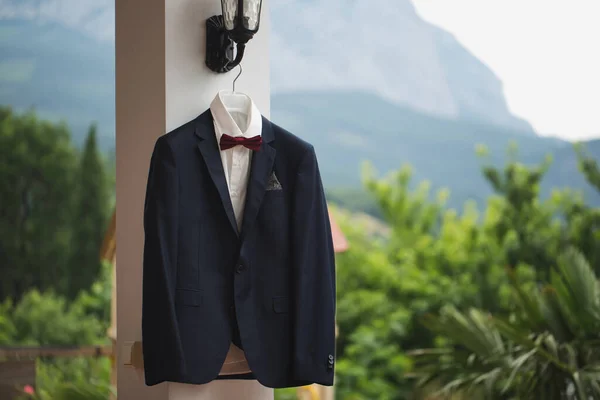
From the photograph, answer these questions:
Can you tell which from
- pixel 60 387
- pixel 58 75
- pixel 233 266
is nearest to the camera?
pixel 233 266

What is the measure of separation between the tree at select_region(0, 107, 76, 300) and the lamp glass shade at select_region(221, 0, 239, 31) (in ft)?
20.1

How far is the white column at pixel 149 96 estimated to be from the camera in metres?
2.19

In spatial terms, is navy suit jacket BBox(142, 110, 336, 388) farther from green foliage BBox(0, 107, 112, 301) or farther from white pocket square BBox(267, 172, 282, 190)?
green foliage BBox(0, 107, 112, 301)

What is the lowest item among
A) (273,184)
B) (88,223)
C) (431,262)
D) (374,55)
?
(431,262)

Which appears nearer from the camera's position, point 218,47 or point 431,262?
point 218,47

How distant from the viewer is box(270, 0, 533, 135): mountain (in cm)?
1083

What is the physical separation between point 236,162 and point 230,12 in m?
0.43

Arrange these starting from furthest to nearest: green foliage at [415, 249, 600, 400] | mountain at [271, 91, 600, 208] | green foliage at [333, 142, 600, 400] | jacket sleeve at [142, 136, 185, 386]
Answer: mountain at [271, 91, 600, 208] → green foliage at [333, 142, 600, 400] → green foliage at [415, 249, 600, 400] → jacket sleeve at [142, 136, 185, 386]

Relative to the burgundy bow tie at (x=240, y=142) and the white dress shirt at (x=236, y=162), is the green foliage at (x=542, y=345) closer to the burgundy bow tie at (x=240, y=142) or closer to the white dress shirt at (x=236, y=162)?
the white dress shirt at (x=236, y=162)

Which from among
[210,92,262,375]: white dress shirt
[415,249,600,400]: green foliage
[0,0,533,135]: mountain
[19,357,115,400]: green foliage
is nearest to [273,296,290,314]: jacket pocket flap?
[210,92,262,375]: white dress shirt

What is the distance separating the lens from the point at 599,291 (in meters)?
3.41

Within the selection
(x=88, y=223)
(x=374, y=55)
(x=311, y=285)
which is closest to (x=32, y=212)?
(x=88, y=223)

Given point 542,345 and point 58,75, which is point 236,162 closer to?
point 542,345

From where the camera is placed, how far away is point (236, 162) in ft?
6.97
